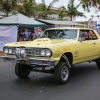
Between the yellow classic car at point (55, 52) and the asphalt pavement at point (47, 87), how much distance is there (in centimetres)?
35

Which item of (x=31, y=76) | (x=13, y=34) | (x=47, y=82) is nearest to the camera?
(x=47, y=82)

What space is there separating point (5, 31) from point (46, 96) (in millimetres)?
10418

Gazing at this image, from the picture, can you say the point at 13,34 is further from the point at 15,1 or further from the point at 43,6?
the point at 43,6

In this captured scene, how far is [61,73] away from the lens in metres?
6.34

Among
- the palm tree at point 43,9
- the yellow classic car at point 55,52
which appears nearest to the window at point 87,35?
the yellow classic car at point 55,52

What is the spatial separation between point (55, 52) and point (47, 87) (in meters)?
1.04

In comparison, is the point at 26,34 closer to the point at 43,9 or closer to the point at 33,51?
the point at 43,9

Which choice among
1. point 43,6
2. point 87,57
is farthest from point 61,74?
point 43,6

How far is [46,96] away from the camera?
5.27m

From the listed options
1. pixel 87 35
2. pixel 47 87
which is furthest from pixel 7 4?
pixel 47 87

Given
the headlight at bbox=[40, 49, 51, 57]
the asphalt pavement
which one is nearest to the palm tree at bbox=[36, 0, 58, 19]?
the asphalt pavement

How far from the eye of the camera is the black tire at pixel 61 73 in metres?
6.23

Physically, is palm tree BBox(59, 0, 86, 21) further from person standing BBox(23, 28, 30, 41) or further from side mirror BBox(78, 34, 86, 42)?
side mirror BBox(78, 34, 86, 42)

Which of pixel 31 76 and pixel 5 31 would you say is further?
pixel 5 31
